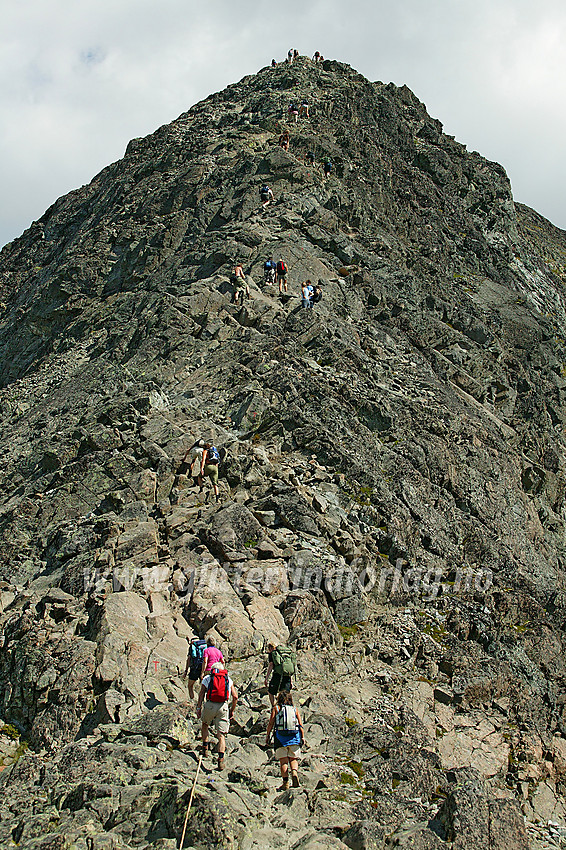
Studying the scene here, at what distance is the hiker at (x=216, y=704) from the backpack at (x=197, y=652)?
1.10 m

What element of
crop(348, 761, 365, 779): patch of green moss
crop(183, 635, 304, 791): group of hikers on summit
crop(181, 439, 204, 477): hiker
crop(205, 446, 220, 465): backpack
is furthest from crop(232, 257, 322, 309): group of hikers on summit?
crop(348, 761, 365, 779): patch of green moss

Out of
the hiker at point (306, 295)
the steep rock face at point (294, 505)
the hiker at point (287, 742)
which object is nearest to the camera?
the hiker at point (287, 742)

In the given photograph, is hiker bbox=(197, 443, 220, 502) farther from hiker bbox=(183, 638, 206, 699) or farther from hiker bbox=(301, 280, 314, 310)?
hiker bbox=(301, 280, 314, 310)

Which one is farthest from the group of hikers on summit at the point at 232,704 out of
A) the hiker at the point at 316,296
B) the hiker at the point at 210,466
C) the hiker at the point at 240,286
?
the hiker at the point at 316,296

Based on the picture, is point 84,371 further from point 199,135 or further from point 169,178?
point 199,135

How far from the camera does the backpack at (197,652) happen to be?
12.5 metres

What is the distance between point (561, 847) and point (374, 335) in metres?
22.6

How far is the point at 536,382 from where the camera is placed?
3675cm

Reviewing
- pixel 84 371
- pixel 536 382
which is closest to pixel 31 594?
pixel 84 371

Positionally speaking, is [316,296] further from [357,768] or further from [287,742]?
[287,742]

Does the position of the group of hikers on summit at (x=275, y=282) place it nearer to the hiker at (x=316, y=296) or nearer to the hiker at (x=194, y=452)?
the hiker at (x=316, y=296)

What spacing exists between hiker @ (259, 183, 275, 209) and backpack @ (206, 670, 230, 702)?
30.2 metres

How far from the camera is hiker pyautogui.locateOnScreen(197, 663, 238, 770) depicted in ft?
36.2

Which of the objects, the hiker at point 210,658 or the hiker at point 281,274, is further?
the hiker at point 281,274
